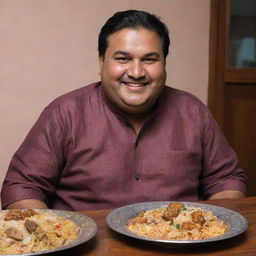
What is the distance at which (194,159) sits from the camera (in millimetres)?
2000

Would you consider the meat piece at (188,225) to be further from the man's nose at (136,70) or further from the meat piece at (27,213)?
the man's nose at (136,70)

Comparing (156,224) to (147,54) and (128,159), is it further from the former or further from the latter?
(147,54)

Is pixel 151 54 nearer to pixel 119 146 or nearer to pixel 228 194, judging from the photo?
pixel 119 146

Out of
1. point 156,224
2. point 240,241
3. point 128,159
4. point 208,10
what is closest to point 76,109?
point 128,159

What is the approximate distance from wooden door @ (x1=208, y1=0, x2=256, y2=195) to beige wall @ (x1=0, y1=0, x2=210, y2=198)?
510mm

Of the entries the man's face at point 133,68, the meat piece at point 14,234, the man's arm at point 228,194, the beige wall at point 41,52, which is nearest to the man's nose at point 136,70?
the man's face at point 133,68

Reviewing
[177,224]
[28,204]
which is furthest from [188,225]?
[28,204]

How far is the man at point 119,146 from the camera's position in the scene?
1.86m

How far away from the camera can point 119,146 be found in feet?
6.31

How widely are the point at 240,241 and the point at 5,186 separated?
99 centimetres

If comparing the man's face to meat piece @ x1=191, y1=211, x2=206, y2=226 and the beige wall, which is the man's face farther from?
the beige wall

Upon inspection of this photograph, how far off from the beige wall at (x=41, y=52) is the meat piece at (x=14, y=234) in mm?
1791

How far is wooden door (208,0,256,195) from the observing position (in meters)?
3.31

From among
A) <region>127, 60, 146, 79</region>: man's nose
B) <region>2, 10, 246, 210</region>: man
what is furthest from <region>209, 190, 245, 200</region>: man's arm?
→ <region>127, 60, 146, 79</region>: man's nose
